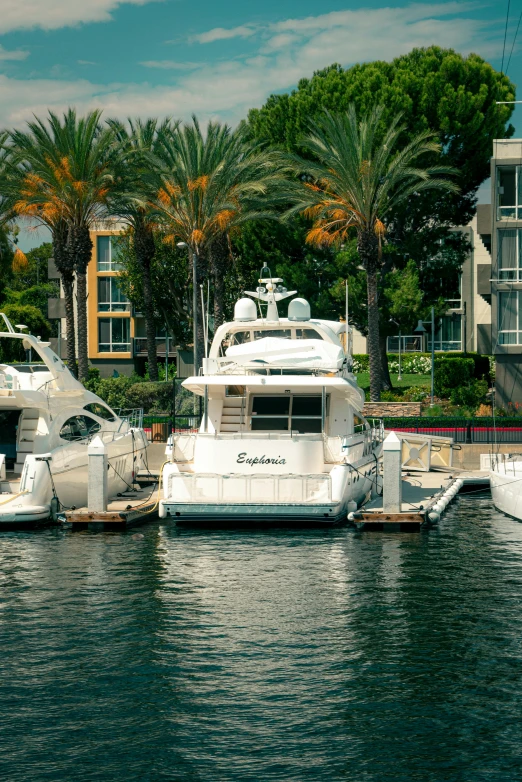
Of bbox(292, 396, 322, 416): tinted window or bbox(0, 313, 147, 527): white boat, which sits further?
bbox(292, 396, 322, 416): tinted window

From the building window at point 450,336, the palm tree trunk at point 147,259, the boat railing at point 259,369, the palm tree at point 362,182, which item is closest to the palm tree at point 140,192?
the palm tree trunk at point 147,259

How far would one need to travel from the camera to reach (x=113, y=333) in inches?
3135

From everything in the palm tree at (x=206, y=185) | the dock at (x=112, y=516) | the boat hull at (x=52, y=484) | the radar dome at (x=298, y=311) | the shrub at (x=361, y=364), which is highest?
the palm tree at (x=206, y=185)

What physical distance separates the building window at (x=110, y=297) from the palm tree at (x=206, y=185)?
96.1 feet

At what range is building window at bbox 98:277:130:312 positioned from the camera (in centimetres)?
7962

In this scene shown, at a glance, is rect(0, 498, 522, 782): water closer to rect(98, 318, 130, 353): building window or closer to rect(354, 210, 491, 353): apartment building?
rect(98, 318, 130, 353): building window

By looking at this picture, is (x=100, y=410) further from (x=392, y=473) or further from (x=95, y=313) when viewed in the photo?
(x=95, y=313)

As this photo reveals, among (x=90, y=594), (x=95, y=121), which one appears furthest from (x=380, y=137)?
(x=90, y=594)

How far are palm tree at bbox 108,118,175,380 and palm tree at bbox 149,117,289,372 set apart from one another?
977 millimetres

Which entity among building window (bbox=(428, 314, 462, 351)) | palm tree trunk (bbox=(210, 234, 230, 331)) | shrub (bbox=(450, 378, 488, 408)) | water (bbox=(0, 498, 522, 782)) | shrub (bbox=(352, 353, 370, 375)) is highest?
palm tree trunk (bbox=(210, 234, 230, 331))

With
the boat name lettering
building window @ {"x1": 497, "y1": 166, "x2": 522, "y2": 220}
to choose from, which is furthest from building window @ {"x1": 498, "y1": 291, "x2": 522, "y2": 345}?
the boat name lettering

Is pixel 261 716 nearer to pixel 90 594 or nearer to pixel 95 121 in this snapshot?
pixel 90 594

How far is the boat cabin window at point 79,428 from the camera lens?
2907 cm

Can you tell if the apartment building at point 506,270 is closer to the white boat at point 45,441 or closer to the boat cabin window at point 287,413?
the boat cabin window at point 287,413
